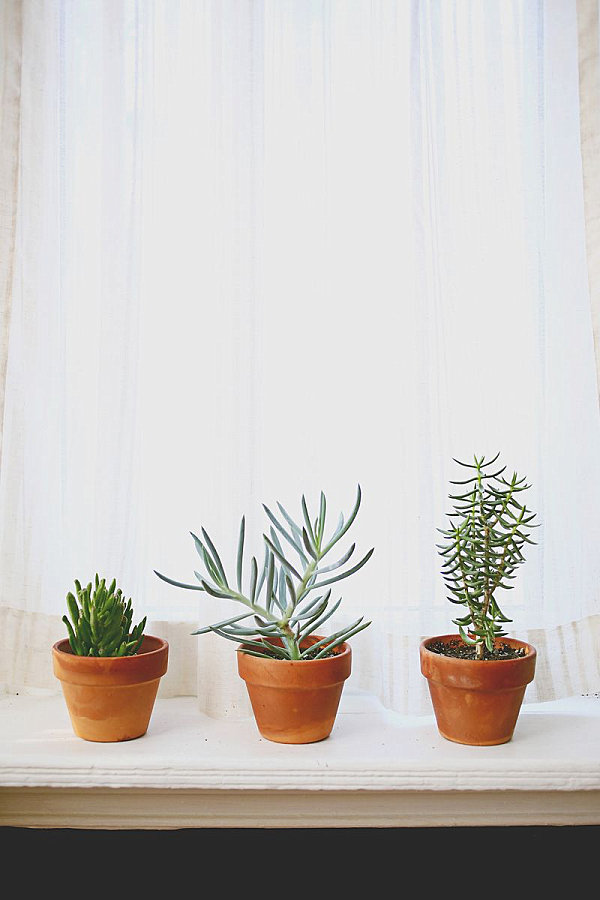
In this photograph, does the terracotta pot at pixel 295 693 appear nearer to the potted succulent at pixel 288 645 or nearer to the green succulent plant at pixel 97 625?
the potted succulent at pixel 288 645

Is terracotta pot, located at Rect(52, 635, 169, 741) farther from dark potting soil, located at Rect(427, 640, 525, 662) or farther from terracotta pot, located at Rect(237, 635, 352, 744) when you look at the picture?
dark potting soil, located at Rect(427, 640, 525, 662)

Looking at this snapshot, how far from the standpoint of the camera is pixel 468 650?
A: 949 millimetres

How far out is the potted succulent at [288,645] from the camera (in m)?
0.89

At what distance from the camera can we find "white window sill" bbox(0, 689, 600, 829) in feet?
2.85

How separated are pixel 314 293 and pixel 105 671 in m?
0.55

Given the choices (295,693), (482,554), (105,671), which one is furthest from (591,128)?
(105,671)

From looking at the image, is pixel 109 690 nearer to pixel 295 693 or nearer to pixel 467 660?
pixel 295 693

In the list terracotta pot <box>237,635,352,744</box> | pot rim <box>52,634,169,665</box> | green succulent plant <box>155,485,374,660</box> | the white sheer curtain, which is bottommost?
terracotta pot <box>237,635,352,744</box>

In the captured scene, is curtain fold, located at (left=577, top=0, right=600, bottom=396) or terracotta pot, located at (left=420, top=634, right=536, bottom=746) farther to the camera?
curtain fold, located at (left=577, top=0, right=600, bottom=396)

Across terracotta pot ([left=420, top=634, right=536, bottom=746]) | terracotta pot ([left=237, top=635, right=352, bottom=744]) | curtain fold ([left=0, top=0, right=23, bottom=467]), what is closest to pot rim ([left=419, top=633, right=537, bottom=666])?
terracotta pot ([left=420, top=634, right=536, bottom=746])

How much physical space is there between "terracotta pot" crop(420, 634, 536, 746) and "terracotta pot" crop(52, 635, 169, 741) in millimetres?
332

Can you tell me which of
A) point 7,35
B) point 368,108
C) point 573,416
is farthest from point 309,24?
point 573,416

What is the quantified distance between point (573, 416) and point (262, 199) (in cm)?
51

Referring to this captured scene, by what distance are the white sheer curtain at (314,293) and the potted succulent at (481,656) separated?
0.36 feet
